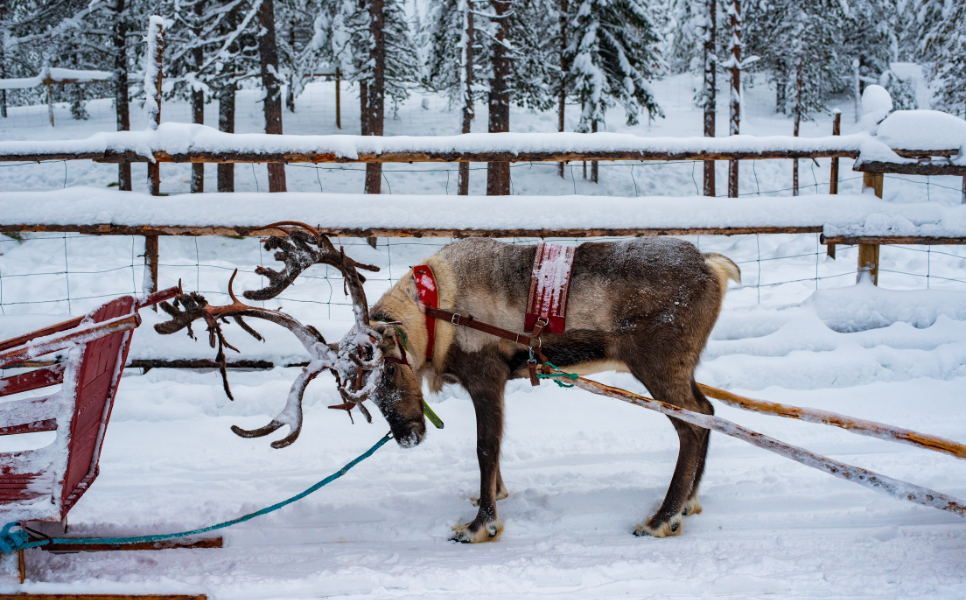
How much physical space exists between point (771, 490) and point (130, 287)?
26.7 feet

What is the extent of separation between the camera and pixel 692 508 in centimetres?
339

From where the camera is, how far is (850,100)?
3275 cm

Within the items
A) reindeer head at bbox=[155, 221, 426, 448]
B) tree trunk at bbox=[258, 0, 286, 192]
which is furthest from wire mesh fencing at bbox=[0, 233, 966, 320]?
reindeer head at bbox=[155, 221, 426, 448]

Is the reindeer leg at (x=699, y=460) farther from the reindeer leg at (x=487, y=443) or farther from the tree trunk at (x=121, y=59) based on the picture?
the tree trunk at (x=121, y=59)

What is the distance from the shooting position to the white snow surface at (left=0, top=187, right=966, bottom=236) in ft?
16.4

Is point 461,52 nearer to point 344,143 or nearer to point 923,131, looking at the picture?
point 344,143

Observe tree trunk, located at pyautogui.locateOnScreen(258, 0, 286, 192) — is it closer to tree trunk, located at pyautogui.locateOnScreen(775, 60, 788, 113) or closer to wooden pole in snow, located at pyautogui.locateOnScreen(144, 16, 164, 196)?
wooden pole in snow, located at pyautogui.locateOnScreen(144, 16, 164, 196)

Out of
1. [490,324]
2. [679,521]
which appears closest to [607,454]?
[679,521]

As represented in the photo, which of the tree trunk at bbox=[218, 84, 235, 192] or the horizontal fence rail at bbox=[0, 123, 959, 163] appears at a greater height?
the tree trunk at bbox=[218, 84, 235, 192]

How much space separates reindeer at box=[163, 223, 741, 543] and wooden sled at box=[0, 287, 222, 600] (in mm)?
551

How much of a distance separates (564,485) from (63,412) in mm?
2654

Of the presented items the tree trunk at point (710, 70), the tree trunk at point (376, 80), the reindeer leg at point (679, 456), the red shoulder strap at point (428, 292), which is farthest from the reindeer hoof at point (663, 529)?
the tree trunk at point (710, 70)

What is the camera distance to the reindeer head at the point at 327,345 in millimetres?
2768

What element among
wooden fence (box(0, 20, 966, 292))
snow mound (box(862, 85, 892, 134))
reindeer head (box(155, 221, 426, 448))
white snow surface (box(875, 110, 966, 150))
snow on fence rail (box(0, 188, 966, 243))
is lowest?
reindeer head (box(155, 221, 426, 448))
